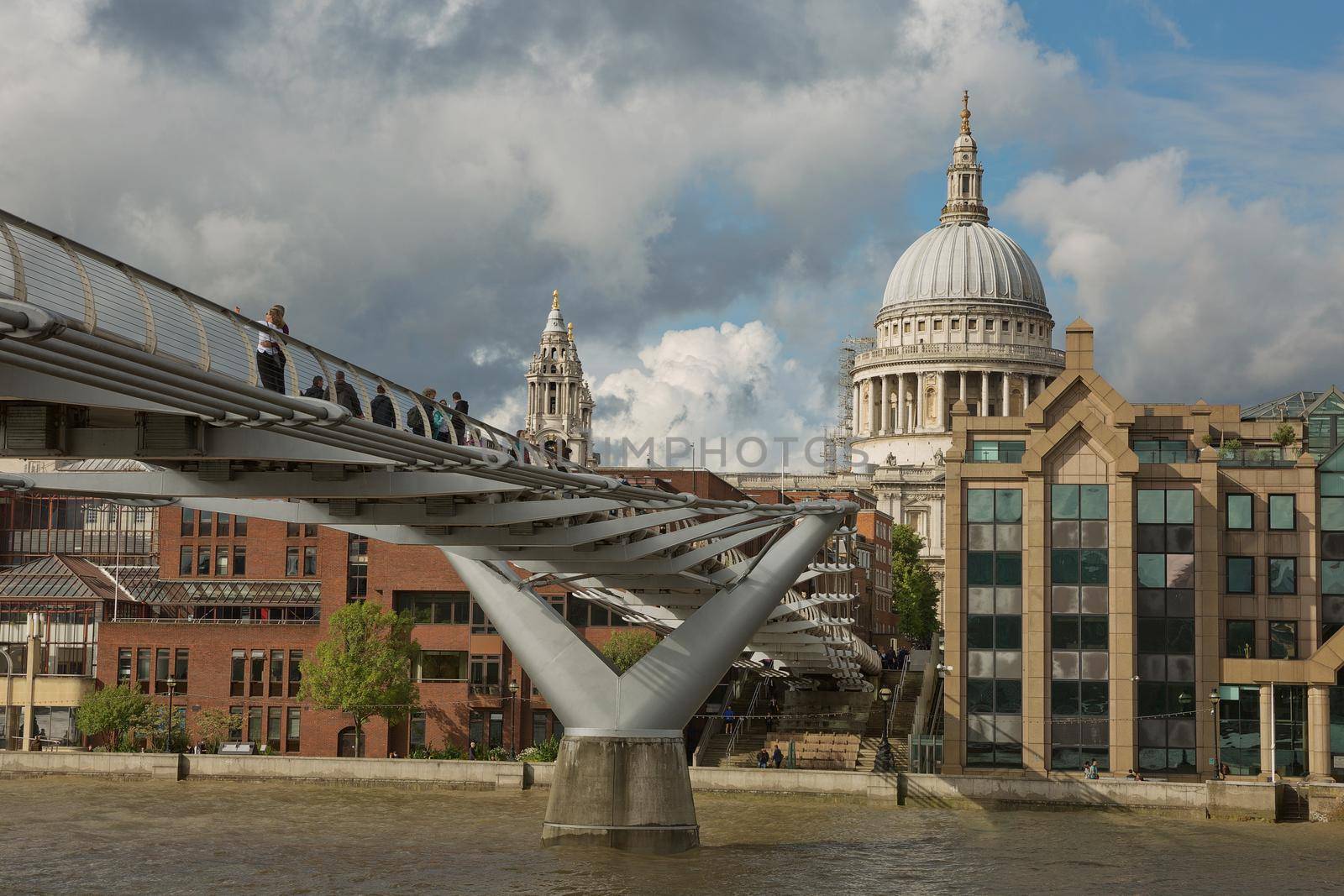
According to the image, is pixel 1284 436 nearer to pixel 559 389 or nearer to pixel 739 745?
pixel 739 745

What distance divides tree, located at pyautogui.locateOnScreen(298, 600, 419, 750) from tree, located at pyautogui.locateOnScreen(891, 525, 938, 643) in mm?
57867

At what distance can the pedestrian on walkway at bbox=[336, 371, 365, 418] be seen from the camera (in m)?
30.3

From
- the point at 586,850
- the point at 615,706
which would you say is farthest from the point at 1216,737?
the point at 586,850

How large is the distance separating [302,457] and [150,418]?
A: 271cm

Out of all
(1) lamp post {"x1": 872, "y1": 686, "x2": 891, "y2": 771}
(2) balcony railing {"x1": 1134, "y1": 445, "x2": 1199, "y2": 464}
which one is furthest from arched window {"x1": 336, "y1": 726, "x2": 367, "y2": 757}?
(2) balcony railing {"x1": 1134, "y1": 445, "x2": 1199, "y2": 464}

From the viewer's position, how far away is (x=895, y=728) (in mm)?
74875

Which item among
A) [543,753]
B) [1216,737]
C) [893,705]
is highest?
[893,705]

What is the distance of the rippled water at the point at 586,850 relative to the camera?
42375 millimetres

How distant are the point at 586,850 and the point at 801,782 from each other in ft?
61.3

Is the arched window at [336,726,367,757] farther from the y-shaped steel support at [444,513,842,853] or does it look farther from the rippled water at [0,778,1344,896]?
the y-shaped steel support at [444,513,842,853]

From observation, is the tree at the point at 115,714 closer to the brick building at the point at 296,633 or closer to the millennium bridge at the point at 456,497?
the brick building at the point at 296,633

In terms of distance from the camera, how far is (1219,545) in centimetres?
6469

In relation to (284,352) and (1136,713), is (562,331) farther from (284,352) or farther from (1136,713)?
(284,352)

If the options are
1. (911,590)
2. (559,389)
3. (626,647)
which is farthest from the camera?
(559,389)
